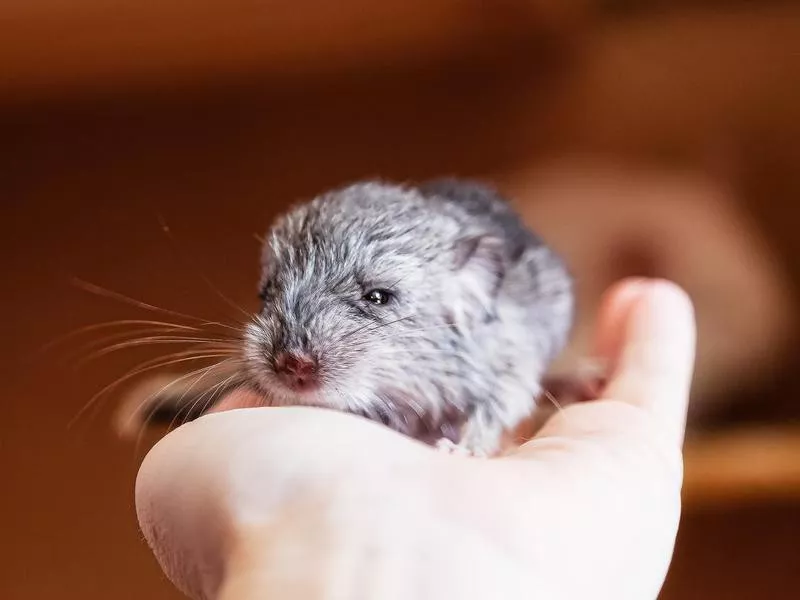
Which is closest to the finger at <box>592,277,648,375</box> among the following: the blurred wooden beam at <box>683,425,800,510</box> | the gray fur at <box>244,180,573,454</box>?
the gray fur at <box>244,180,573,454</box>

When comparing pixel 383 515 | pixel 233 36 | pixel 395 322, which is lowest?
pixel 383 515

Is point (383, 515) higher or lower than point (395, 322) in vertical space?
lower

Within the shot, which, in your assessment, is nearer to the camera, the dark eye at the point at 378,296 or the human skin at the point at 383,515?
the human skin at the point at 383,515

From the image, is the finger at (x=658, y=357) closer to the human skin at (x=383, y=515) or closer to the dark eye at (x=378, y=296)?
the human skin at (x=383, y=515)

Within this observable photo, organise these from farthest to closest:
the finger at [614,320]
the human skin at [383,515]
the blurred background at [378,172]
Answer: the blurred background at [378,172] < the finger at [614,320] < the human skin at [383,515]

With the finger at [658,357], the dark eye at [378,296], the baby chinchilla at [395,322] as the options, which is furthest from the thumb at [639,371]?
the dark eye at [378,296]

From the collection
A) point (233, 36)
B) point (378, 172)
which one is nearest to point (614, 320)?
point (233, 36)

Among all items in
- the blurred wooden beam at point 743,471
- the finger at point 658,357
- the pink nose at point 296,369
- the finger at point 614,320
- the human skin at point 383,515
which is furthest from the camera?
the blurred wooden beam at point 743,471

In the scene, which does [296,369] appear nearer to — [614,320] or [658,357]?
[658,357]
